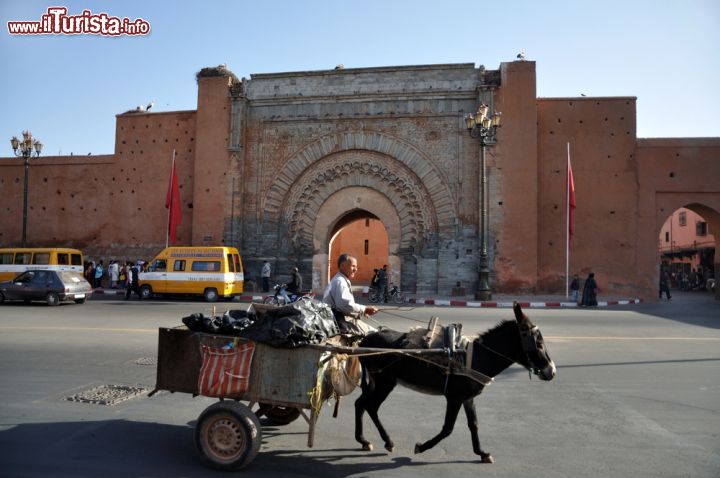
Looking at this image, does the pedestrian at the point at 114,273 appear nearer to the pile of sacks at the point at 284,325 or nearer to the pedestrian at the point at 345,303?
the pile of sacks at the point at 284,325

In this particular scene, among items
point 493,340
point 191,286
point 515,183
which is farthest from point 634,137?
point 493,340

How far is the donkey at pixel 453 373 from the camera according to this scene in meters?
3.97

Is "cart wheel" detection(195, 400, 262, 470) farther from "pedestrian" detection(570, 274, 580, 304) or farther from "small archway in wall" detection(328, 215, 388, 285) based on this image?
"small archway in wall" detection(328, 215, 388, 285)

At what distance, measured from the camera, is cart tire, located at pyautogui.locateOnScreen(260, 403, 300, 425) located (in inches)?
186

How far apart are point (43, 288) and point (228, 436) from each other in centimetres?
1436

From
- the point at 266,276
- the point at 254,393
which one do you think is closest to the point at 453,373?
the point at 254,393

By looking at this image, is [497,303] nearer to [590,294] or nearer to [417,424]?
[590,294]

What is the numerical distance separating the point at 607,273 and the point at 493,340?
58.0ft

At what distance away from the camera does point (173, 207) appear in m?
21.5

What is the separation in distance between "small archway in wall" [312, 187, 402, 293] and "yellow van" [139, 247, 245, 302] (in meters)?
3.64

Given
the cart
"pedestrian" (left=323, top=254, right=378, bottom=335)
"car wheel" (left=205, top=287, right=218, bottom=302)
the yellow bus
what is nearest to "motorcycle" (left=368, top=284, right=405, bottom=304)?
"car wheel" (left=205, top=287, right=218, bottom=302)

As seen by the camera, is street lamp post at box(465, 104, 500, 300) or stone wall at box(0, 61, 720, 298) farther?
stone wall at box(0, 61, 720, 298)

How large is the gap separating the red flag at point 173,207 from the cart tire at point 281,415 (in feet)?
59.3

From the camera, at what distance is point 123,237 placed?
2302 centimetres
